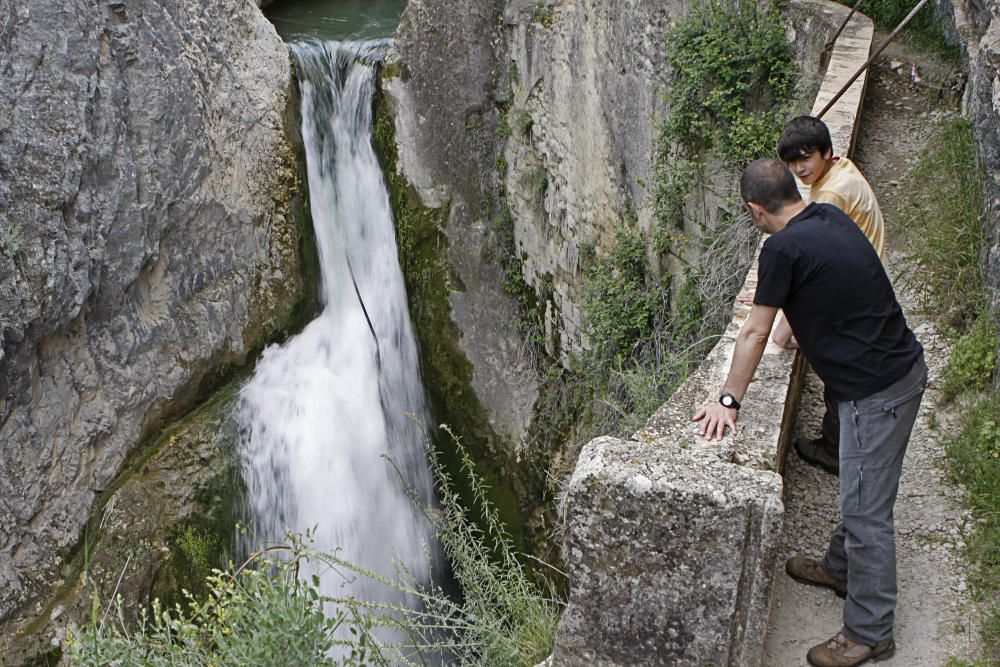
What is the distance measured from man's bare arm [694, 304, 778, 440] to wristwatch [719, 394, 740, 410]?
1 cm

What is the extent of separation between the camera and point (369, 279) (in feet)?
31.7

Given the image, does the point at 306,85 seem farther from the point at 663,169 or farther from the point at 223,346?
the point at 663,169

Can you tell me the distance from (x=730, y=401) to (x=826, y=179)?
51.6 inches

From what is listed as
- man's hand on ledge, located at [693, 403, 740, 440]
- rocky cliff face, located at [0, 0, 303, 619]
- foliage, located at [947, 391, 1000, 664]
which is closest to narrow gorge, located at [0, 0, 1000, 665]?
rocky cliff face, located at [0, 0, 303, 619]

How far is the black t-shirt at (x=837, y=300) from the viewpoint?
8.99 feet

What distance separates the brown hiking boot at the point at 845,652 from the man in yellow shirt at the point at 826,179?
87 centimetres

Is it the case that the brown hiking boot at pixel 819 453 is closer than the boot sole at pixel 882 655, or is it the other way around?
the boot sole at pixel 882 655

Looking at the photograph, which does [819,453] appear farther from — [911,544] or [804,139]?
[804,139]

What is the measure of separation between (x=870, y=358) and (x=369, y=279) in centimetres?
735

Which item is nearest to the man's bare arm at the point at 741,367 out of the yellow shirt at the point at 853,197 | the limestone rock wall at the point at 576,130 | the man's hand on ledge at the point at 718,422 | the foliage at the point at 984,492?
the man's hand on ledge at the point at 718,422

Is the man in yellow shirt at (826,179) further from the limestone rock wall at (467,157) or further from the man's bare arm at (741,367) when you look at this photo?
the limestone rock wall at (467,157)

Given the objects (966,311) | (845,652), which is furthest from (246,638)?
(966,311)

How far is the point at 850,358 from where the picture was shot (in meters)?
2.86

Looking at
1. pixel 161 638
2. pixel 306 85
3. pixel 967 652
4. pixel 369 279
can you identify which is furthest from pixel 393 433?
pixel 967 652
